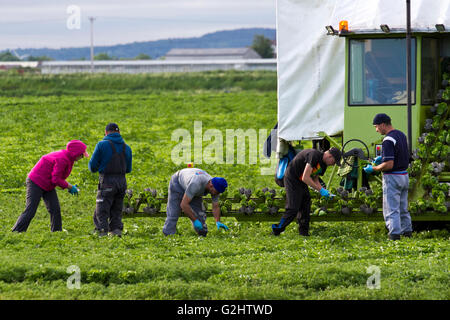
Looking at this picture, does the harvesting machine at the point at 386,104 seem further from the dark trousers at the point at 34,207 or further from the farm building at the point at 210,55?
the farm building at the point at 210,55

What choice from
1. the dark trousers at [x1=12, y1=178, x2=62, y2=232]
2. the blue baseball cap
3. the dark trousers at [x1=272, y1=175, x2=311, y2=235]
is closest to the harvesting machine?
Answer: the dark trousers at [x1=272, y1=175, x2=311, y2=235]

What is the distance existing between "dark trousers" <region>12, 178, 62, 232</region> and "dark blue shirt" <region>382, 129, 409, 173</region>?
17.3ft

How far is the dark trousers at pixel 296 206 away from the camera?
1195 cm

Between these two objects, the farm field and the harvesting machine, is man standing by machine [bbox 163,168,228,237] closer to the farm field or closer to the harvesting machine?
the farm field

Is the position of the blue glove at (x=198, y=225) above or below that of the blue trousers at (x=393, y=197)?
below

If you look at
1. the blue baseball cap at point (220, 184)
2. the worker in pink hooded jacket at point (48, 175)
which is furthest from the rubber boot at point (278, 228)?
the worker in pink hooded jacket at point (48, 175)

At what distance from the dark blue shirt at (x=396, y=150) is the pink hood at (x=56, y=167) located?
472 centimetres

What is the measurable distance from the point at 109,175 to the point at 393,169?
432 centimetres

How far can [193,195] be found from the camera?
1142 centimetres

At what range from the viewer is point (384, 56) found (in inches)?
497

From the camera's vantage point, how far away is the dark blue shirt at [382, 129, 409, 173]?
1118 centimetres

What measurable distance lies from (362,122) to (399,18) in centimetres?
176

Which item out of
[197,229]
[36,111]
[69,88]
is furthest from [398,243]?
[69,88]

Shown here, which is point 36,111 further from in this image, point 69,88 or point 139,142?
point 69,88
